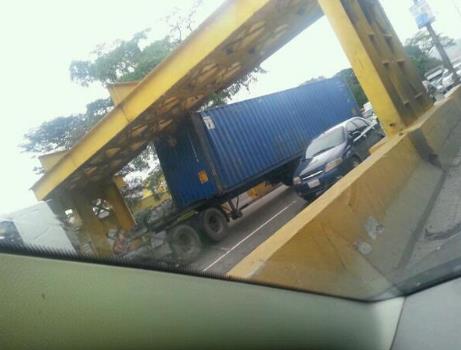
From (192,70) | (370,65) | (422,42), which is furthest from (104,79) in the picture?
(422,42)

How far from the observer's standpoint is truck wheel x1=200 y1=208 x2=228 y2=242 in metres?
11.0

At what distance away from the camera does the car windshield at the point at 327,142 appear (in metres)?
10.6

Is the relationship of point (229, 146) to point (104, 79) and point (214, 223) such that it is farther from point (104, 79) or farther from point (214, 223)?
point (104, 79)

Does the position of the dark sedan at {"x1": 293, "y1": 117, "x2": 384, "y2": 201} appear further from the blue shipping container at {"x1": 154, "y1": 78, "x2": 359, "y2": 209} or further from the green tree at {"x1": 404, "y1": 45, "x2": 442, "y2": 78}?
the green tree at {"x1": 404, "y1": 45, "x2": 442, "y2": 78}

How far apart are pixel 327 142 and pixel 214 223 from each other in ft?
12.4

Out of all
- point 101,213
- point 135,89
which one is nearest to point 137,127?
point 135,89

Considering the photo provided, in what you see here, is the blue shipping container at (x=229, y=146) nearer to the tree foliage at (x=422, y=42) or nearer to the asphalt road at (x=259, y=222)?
the asphalt road at (x=259, y=222)

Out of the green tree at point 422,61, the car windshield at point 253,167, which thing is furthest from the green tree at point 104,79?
the green tree at point 422,61

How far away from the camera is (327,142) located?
10906 millimetres

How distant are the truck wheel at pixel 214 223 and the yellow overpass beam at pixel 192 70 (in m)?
2.59

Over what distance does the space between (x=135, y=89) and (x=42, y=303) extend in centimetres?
903

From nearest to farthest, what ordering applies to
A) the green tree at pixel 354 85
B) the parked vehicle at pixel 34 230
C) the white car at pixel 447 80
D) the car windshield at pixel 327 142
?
the parked vehicle at pixel 34 230 → the car windshield at pixel 327 142 → the white car at pixel 447 80 → the green tree at pixel 354 85

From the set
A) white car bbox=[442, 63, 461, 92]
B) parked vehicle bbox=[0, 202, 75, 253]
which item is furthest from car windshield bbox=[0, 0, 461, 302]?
white car bbox=[442, 63, 461, 92]

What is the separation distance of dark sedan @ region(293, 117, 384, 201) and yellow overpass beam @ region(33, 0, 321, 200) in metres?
3.09
